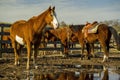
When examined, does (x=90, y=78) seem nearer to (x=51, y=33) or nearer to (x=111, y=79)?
(x=111, y=79)

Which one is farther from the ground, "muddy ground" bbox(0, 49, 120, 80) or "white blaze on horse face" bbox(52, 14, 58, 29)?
"white blaze on horse face" bbox(52, 14, 58, 29)

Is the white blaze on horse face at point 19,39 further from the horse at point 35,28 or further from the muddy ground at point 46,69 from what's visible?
the muddy ground at point 46,69

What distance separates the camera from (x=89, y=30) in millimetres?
16031

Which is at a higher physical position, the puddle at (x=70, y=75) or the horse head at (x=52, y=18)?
the horse head at (x=52, y=18)

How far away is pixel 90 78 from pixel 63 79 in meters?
0.83

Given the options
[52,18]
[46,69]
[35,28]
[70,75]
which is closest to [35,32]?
[35,28]

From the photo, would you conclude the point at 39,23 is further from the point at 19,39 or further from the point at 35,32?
the point at 19,39

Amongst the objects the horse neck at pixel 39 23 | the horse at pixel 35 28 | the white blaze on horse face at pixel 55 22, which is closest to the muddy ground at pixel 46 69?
the horse at pixel 35 28

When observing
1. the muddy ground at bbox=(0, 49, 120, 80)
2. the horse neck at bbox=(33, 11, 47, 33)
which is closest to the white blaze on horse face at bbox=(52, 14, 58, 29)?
the horse neck at bbox=(33, 11, 47, 33)

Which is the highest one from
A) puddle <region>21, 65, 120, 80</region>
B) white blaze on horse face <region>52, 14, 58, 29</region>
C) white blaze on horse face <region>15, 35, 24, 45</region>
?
white blaze on horse face <region>52, 14, 58, 29</region>

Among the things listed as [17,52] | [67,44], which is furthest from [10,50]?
[67,44]

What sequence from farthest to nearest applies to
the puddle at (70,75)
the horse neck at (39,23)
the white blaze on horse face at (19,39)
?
the white blaze on horse face at (19,39), the horse neck at (39,23), the puddle at (70,75)

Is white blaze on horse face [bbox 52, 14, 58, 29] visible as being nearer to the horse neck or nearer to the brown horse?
the horse neck

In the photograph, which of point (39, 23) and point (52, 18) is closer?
point (52, 18)
